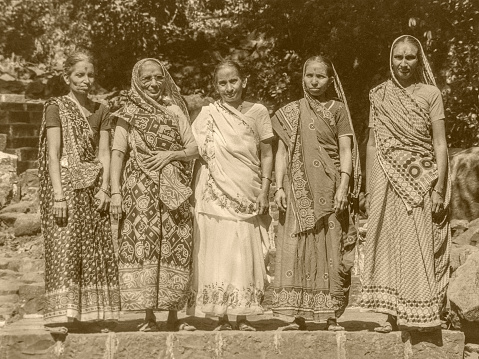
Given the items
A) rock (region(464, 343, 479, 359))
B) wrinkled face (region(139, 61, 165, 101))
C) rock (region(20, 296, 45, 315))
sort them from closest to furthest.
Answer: wrinkled face (region(139, 61, 165, 101))
rock (region(464, 343, 479, 359))
rock (region(20, 296, 45, 315))

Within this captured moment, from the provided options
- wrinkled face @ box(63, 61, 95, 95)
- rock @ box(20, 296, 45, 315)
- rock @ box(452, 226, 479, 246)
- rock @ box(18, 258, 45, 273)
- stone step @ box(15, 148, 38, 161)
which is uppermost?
wrinkled face @ box(63, 61, 95, 95)

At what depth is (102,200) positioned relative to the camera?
19.1ft

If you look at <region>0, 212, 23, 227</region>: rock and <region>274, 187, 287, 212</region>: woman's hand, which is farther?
<region>0, 212, 23, 227</region>: rock

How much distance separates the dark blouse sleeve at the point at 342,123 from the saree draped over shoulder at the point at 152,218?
104 cm

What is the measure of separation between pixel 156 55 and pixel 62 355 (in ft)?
26.9

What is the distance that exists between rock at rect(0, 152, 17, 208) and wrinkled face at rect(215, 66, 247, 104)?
254 inches

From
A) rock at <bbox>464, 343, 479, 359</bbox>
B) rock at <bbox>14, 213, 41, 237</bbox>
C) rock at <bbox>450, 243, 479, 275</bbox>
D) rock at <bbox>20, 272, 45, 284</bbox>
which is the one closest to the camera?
rock at <bbox>464, 343, 479, 359</bbox>

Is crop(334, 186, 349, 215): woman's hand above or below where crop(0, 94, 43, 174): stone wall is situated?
below

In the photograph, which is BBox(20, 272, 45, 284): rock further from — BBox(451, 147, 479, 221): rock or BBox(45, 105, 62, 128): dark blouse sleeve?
BBox(451, 147, 479, 221): rock

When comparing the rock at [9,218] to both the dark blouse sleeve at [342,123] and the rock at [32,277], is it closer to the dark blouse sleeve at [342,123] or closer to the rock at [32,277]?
the rock at [32,277]

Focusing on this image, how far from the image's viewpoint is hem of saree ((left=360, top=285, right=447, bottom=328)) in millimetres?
5578

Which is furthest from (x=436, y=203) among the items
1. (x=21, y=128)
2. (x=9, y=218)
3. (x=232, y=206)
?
(x=21, y=128)

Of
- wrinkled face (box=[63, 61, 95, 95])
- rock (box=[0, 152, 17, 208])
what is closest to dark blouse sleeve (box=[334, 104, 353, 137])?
wrinkled face (box=[63, 61, 95, 95])

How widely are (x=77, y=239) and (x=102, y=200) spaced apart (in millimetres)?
296
